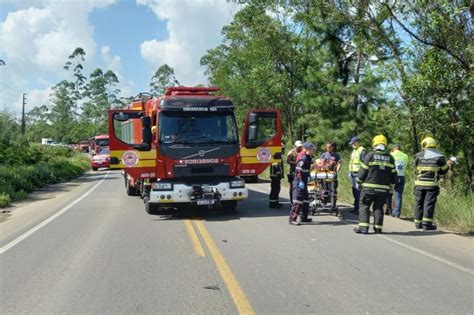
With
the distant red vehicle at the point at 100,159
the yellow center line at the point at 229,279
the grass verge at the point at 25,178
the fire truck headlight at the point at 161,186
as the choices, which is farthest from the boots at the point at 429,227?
the distant red vehicle at the point at 100,159

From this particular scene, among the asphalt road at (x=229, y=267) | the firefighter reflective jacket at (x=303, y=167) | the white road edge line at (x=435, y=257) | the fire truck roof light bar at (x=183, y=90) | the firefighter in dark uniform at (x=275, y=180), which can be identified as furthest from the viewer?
the firefighter in dark uniform at (x=275, y=180)

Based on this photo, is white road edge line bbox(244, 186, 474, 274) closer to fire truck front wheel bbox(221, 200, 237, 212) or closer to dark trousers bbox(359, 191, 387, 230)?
dark trousers bbox(359, 191, 387, 230)

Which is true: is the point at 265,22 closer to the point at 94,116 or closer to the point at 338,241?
the point at 338,241

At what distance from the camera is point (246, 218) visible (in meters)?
11.4

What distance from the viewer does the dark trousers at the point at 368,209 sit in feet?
30.8

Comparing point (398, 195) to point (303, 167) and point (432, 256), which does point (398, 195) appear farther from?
point (432, 256)

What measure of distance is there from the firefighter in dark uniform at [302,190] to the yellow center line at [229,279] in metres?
2.15

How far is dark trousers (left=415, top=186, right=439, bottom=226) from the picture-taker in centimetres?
982

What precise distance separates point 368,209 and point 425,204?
4.44 ft

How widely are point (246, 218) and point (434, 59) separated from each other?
6.39m

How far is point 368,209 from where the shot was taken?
371 inches

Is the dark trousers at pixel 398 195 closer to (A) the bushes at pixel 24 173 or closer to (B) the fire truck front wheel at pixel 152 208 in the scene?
(B) the fire truck front wheel at pixel 152 208

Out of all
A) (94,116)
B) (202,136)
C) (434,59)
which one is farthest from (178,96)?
(94,116)

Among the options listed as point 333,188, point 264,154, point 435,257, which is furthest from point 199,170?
point 435,257
